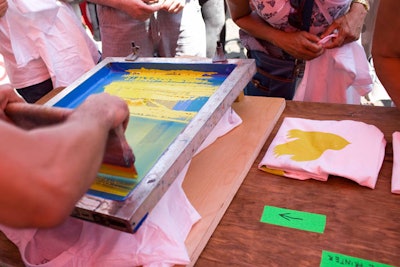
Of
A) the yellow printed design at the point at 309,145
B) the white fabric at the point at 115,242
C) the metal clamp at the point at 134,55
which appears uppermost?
the metal clamp at the point at 134,55

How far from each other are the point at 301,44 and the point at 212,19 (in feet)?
4.22

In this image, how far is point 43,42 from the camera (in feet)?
5.21

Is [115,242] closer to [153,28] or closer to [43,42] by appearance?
[43,42]

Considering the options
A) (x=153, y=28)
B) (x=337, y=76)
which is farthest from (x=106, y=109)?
(x=153, y=28)

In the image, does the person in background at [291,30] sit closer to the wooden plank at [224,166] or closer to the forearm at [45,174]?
the wooden plank at [224,166]

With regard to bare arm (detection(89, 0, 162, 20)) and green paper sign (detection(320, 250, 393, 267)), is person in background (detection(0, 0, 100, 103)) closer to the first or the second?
bare arm (detection(89, 0, 162, 20))

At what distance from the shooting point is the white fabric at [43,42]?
59.9 inches

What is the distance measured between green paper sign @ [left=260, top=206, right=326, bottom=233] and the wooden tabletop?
0.4 inches

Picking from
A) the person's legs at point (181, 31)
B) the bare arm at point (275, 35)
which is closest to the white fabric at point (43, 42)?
the person's legs at point (181, 31)

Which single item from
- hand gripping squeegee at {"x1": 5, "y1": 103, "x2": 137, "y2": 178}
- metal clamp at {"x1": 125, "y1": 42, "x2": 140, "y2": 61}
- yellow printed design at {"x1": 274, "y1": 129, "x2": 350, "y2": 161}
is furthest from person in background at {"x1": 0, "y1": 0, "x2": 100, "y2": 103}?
yellow printed design at {"x1": 274, "y1": 129, "x2": 350, "y2": 161}

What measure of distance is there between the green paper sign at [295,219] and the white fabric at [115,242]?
0.52ft

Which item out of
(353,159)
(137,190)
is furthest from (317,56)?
(137,190)

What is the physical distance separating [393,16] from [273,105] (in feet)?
1.34

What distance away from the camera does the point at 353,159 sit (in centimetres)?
88
